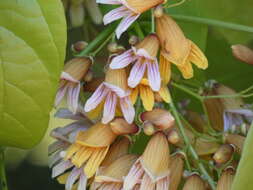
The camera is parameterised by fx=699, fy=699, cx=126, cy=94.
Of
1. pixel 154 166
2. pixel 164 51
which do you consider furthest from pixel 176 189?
pixel 164 51

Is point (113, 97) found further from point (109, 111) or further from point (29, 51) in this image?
point (29, 51)

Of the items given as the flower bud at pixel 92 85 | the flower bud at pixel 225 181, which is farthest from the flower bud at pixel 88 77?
the flower bud at pixel 225 181

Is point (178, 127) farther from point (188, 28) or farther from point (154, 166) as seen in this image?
point (188, 28)

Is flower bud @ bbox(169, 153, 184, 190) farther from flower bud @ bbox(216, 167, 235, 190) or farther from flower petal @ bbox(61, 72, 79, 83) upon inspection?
flower petal @ bbox(61, 72, 79, 83)

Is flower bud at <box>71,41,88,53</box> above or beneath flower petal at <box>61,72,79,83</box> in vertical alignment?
above

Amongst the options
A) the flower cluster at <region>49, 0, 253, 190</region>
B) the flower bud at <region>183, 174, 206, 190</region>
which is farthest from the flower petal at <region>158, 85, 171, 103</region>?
the flower bud at <region>183, 174, 206, 190</region>

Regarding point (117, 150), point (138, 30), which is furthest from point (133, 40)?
point (117, 150)

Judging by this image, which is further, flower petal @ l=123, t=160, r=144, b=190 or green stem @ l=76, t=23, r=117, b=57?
green stem @ l=76, t=23, r=117, b=57
